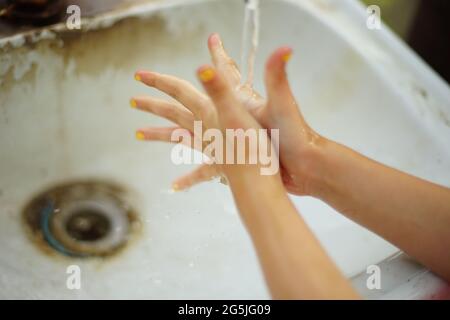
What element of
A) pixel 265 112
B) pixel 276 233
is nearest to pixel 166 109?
pixel 265 112

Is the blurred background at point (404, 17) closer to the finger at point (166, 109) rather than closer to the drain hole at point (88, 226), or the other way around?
the finger at point (166, 109)

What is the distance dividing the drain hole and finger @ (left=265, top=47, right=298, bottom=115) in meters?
0.34

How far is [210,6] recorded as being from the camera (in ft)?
2.91

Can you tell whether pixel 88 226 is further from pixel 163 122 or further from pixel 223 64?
pixel 223 64

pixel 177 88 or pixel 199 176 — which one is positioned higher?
pixel 177 88

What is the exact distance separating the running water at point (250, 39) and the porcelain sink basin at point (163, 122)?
0.06ft

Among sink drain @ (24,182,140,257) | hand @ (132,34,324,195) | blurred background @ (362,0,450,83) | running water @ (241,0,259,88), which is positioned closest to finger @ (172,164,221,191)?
hand @ (132,34,324,195)

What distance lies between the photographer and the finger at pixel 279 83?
21.3 inches

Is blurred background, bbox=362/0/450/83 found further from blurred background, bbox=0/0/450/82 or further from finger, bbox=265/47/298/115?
finger, bbox=265/47/298/115

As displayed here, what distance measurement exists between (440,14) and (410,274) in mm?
889

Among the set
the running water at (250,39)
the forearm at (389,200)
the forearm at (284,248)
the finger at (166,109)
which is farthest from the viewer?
the running water at (250,39)

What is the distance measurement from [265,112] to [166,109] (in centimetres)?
16

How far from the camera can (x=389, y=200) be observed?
64cm

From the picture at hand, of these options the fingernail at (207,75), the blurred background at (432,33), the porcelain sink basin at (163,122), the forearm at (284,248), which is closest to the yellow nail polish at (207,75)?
the fingernail at (207,75)
